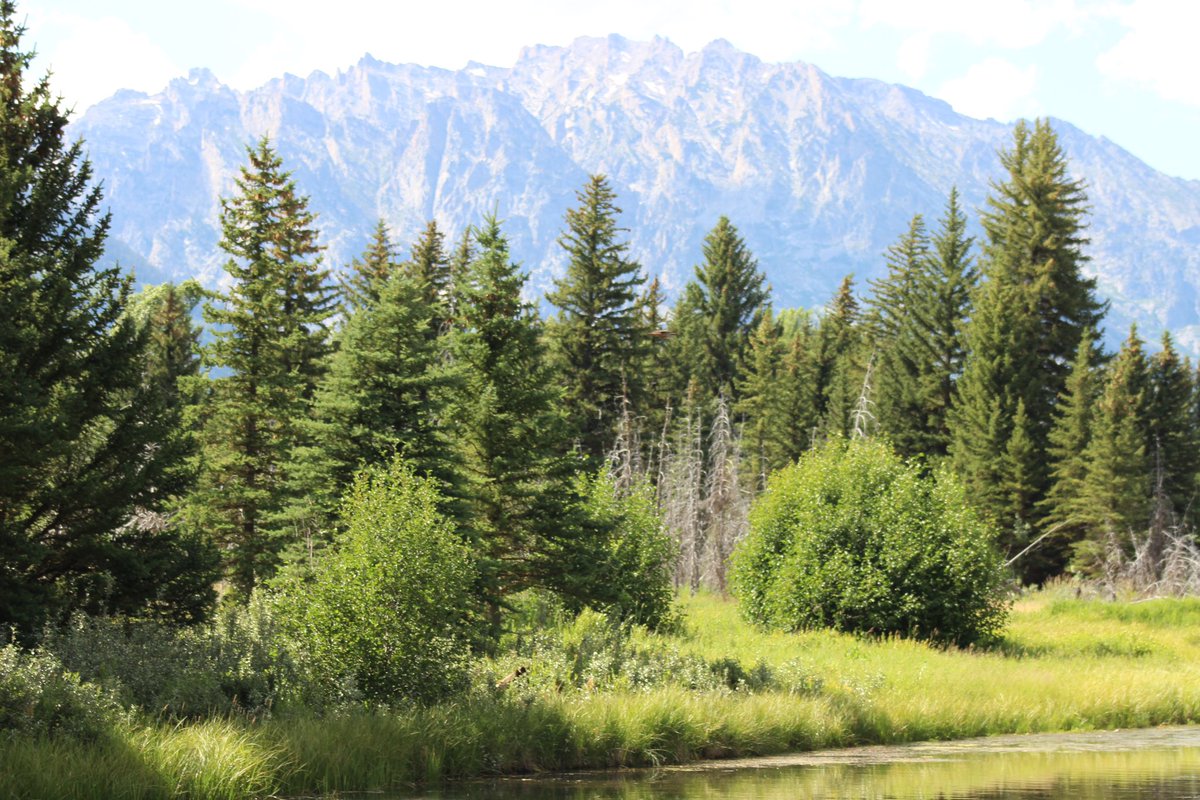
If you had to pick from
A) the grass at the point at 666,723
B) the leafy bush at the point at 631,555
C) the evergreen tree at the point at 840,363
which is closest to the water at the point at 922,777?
the grass at the point at 666,723

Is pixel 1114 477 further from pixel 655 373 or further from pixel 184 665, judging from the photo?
pixel 184 665

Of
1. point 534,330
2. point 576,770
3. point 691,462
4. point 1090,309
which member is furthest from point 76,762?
point 1090,309

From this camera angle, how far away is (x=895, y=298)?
70.2 m

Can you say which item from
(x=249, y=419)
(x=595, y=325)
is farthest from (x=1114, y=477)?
(x=249, y=419)

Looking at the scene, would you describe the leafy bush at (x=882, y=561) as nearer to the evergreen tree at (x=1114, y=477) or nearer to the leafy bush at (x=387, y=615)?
the leafy bush at (x=387, y=615)

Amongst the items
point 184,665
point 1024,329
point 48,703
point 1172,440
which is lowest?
point 48,703

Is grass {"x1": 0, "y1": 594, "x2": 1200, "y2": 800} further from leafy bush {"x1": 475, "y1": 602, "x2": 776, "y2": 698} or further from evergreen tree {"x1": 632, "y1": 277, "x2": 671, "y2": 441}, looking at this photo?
evergreen tree {"x1": 632, "y1": 277, "x2": 671, "y2": 441}

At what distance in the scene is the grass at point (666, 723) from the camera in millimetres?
14008

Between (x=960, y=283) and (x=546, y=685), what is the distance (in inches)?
1827

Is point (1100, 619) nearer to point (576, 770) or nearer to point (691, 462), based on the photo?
point (691, 462)

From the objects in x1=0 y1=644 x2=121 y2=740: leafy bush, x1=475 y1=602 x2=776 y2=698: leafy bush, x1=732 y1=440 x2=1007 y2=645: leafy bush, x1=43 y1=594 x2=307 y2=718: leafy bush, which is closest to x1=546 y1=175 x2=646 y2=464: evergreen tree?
x1=732 y1=440 x2=1007 y2=645: leafy bush

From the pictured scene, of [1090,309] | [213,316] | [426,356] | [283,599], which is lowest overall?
[283,599]

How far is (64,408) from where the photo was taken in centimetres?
2048

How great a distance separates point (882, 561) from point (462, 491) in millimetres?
12344
